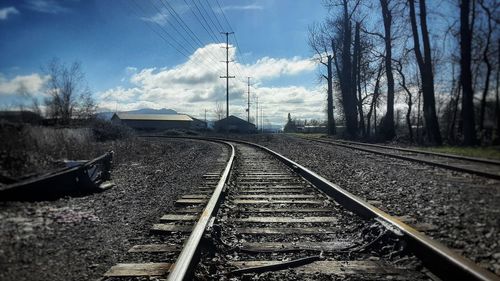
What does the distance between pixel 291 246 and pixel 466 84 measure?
19.9m

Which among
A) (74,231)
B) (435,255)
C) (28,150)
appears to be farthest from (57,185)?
(435,255)

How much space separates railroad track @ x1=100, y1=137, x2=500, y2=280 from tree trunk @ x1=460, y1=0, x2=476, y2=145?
16.6 meters

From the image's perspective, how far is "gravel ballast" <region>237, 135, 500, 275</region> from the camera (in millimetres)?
3982

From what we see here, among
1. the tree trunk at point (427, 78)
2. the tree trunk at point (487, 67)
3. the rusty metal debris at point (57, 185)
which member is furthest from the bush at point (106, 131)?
the tree trunk at point (487, 67)

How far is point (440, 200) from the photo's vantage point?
20.4ft

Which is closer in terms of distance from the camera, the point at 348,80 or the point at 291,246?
the point at 291,246

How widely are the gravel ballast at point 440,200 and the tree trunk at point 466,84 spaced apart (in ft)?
36.8

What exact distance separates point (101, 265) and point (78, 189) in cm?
376

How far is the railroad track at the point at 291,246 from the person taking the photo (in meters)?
3.31

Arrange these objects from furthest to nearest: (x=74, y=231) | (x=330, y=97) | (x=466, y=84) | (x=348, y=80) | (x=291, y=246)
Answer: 1. (x=330, y=97)
2. (x=348, y=80)
3. (x=466, y=84)
4. (x=74, y=231)
5. (x=291, y=246)

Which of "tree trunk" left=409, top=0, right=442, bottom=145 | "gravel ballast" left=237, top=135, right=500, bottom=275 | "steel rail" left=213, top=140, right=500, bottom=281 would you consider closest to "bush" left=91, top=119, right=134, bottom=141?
"gravel ballast" left=237, top=135, right=500, bottom=275

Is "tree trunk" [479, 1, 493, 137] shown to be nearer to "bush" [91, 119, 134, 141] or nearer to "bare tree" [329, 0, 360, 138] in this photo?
"bare tree" [329, 0, 360, 138]

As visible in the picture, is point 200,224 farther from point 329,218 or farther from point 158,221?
point 329,218

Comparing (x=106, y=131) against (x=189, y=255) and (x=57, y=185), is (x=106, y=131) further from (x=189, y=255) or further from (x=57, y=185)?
(x=189, y=255)
